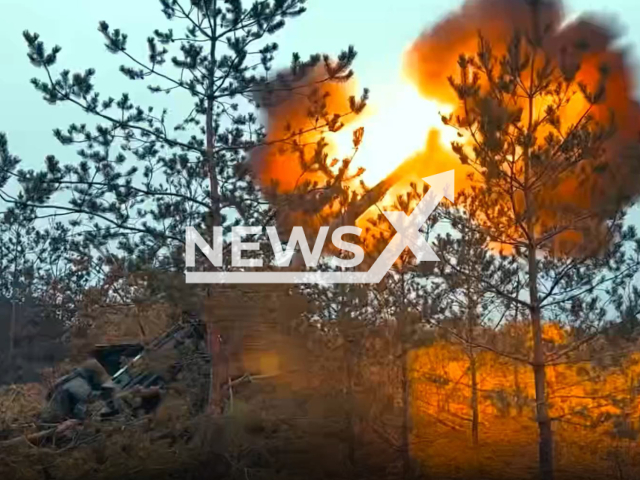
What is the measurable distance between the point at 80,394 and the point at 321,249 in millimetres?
4063

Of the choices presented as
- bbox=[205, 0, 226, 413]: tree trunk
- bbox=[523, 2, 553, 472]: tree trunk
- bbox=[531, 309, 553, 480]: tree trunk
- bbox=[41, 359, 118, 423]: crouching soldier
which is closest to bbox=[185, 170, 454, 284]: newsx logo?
bbox=[205, 0, 226, 413]: tree trunk

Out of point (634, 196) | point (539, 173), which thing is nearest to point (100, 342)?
point (539, 173)

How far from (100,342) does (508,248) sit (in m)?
6.27

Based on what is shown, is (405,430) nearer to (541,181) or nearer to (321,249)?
(321,249)

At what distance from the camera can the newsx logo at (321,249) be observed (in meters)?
7.60

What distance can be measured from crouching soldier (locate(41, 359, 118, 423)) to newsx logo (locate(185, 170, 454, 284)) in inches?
77.0

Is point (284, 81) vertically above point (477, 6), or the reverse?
point (477, 6)

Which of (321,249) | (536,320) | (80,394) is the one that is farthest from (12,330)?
(536,320)

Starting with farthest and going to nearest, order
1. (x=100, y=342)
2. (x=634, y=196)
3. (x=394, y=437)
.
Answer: (x=100, y=342) < (x=394, y=437) < (x=634, y=196)

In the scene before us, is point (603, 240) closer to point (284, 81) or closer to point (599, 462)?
point (599, 462)

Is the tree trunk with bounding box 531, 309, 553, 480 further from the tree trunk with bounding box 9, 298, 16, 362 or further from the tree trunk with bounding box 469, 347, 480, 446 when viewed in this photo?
the tree trunk with bounding box 9, 298, 16, 362

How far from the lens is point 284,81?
8.32 metres

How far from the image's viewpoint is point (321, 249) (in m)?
7.92

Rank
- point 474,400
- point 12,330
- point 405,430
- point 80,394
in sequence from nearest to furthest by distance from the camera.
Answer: point 474,400 → point 405,430 → point 80,394 → point 12,330
